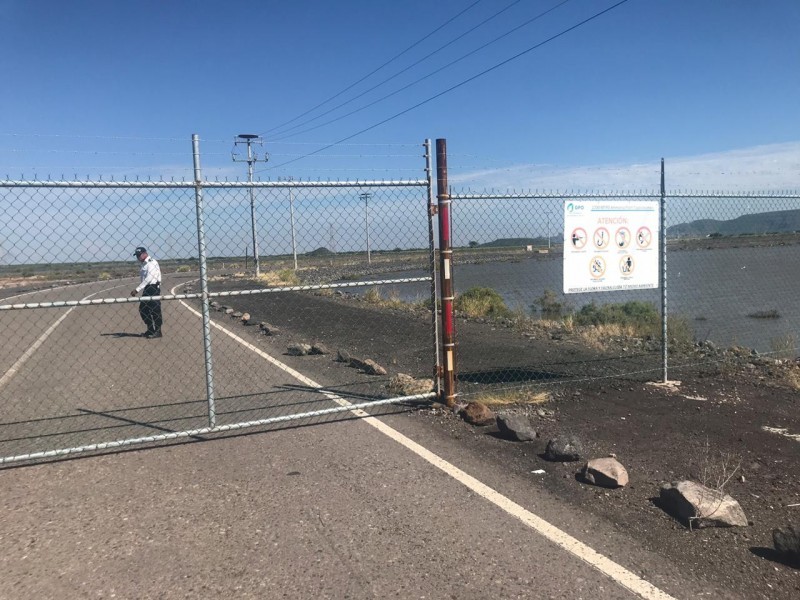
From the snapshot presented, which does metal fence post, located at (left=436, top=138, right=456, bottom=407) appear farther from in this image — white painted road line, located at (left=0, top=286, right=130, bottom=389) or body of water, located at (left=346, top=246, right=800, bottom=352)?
white painted road line, located at (left=0, top=286, right=130, bottom=389)

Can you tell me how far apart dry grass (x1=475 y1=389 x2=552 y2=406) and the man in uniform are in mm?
8416

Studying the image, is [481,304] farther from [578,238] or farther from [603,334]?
[578,238]

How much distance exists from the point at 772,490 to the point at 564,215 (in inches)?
136

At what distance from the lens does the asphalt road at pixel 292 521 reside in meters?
3.57

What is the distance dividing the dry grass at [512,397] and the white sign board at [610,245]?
123cm

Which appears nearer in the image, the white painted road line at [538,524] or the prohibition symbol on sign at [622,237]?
the white painted road line at [538,524]

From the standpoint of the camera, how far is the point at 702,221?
30.7 ft

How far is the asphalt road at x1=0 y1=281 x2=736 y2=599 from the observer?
3.57 meters

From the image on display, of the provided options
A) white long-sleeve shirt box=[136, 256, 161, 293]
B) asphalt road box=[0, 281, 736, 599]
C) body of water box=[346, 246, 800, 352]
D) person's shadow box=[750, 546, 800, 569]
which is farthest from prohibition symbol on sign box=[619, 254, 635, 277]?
white long-sleeve shirt box=[136, 256, 161, 293]

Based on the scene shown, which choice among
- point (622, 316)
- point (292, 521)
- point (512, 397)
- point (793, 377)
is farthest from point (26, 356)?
point (622, 316)

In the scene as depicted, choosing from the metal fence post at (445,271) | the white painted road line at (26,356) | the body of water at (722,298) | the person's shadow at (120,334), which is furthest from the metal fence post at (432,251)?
the person's shadow at (120,334)

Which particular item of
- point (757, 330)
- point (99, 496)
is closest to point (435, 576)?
point (99, 496)

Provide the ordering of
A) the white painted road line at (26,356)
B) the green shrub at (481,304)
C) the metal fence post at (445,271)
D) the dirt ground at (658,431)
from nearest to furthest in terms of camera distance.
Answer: the dirt ground at (658,431) < the metal fence post at (445,271) < the white painted road line at (26,356) < the green shrub at (481,304)

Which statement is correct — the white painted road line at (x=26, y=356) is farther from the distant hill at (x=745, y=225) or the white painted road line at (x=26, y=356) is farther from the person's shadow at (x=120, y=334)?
the distant hill at (x=745, y=225)
